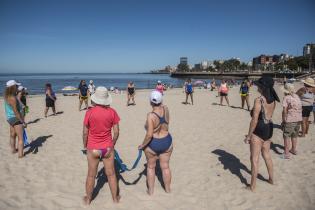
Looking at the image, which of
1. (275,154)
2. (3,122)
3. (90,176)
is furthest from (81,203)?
(3,122)

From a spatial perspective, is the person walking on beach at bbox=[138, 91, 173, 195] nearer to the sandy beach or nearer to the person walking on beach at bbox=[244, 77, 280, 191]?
the sandy beach

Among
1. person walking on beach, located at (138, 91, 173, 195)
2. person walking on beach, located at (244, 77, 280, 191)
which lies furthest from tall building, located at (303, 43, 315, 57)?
person walking on beach, located at (138, 91, 173, 195)

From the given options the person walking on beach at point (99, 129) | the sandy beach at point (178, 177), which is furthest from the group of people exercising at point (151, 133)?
the sandy beach at point (178, 177)

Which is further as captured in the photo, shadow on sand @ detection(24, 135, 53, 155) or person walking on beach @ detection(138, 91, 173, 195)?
shadow on sand @ detection(24, 135, 53, 155)

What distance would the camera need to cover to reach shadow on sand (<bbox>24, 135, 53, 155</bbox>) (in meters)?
6.47

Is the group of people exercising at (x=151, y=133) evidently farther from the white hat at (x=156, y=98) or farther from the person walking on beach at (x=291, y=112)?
the person walking on beach at (x=291, y=112)

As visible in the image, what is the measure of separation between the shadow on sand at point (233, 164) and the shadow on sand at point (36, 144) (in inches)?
190

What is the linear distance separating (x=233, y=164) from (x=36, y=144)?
5.50m

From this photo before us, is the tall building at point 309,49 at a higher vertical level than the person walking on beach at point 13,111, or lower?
higher

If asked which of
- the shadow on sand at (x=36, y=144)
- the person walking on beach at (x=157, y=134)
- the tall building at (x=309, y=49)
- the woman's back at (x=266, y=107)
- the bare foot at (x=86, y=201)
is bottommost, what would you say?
the bare foot at (x=86, y=201)

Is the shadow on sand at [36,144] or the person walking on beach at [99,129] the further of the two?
the shadow on sand at [36,144]

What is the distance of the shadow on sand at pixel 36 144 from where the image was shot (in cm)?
647

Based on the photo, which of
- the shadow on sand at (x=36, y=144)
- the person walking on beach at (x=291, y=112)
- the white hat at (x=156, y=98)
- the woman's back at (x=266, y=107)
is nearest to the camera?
the white hat at (x=156, y=98)

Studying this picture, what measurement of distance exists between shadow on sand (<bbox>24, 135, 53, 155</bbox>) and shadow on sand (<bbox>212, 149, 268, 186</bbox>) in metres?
4.82
